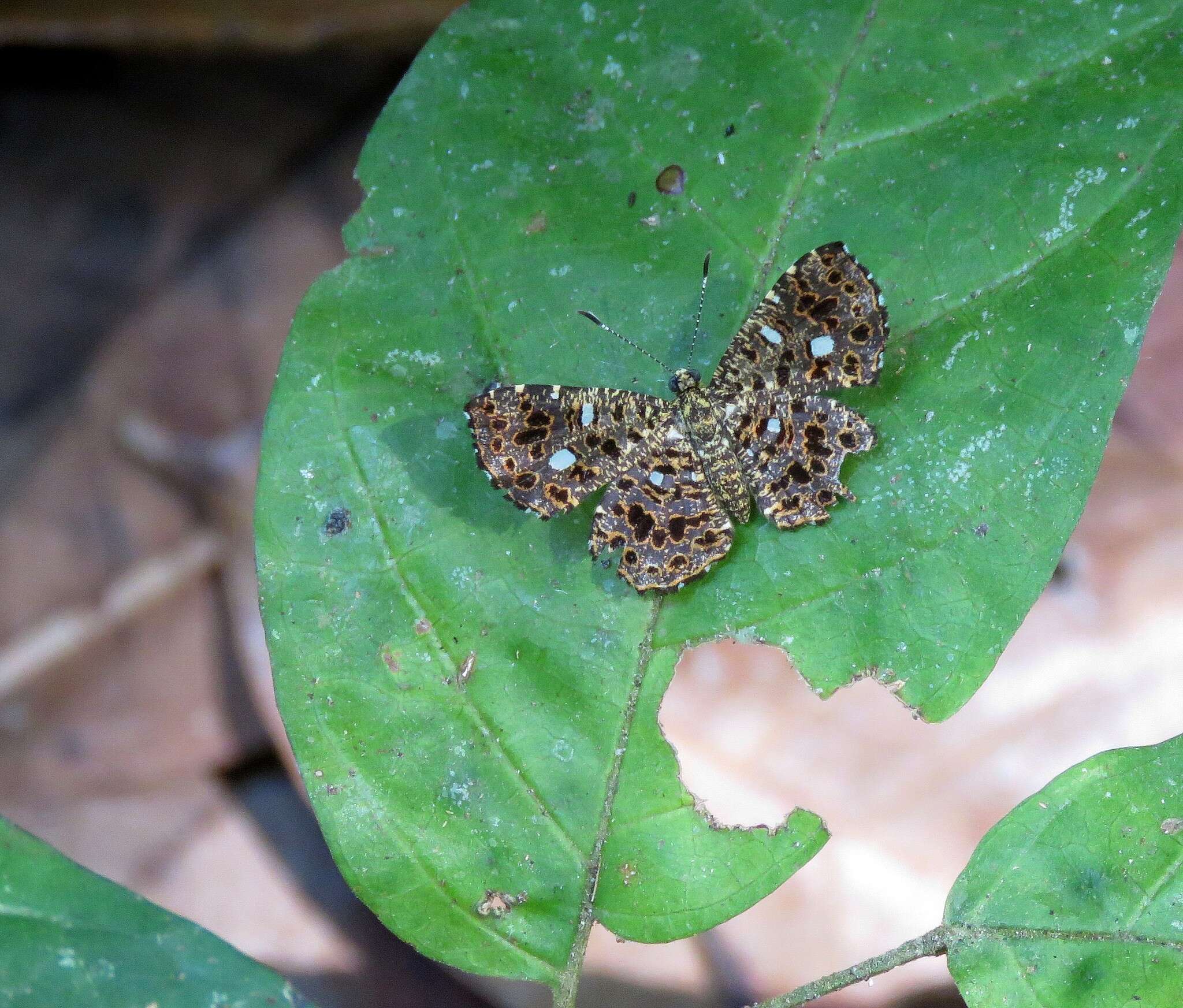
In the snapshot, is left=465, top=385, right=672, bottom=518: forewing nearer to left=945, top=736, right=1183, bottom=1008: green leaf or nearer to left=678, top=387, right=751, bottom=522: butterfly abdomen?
left=678, top=387, right=751, bottom=522: butterfly abdomen

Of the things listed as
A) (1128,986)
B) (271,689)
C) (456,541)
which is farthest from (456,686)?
(271,689)

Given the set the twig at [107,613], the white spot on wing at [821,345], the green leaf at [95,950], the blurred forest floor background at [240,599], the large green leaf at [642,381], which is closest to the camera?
the green leaf at [95,950]

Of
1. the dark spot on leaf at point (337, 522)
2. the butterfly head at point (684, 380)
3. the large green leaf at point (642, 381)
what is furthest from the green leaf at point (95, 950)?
the butterfly head at point (684, 380)

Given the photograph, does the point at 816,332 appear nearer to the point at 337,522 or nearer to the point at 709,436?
the point at 709,436

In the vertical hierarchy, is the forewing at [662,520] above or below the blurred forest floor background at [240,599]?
above

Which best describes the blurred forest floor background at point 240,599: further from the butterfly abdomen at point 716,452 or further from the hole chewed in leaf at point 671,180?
the hole chewed in leaf at point 671,180

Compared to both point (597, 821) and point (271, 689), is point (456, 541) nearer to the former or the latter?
point (597, 821)
